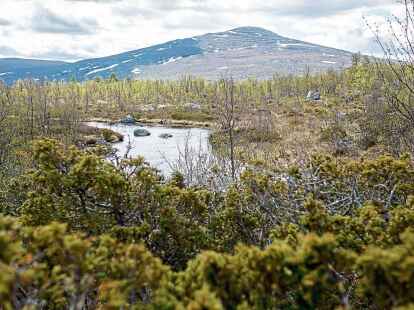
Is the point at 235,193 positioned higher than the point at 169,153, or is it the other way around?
the point at 235,193

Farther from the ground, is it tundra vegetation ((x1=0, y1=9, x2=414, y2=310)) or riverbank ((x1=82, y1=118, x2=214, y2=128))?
tundra vegetation ((x1=0, y1=9, x2=414, y2=310))

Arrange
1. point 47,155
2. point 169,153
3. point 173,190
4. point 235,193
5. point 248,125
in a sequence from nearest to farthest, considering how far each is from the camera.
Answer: point 47,155 < point 173,190 < point 235,193 < point 169,153 < point 248,125

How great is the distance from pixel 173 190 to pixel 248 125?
33964 millimetres

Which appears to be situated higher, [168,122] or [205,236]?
[205,236]

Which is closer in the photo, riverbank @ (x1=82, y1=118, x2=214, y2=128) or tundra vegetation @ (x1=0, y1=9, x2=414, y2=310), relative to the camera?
tundra vegetation @ (x1=0, y1=9, x2=414, y2=310)

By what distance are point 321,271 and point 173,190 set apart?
10.5 ft

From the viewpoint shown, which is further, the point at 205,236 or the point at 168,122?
the point at 168,122

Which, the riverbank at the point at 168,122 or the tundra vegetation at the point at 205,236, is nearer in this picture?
the tundra vegetation at the point at 205,236

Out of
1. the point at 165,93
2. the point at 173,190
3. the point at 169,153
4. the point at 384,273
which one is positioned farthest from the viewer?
the point at 165,93

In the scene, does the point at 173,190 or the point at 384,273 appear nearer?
the point at 384,273

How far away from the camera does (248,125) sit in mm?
39656

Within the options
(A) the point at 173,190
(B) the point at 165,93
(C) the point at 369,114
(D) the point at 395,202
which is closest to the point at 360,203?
(D) the point at 395,202

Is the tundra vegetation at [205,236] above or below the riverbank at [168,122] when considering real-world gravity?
above

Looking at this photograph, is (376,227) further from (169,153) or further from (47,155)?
(169,153)
